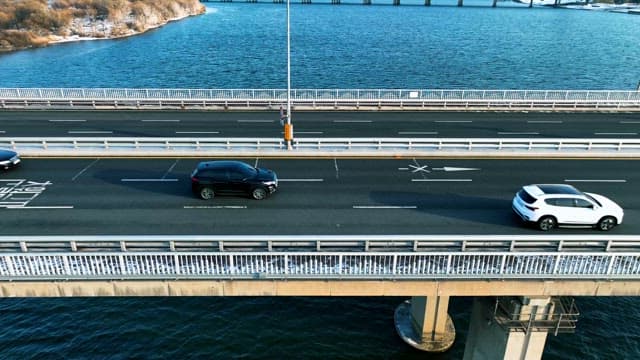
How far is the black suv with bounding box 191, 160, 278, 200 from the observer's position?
71.3 feet

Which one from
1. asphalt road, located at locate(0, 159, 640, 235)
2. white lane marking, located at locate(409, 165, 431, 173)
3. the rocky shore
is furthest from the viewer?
the rocky shore

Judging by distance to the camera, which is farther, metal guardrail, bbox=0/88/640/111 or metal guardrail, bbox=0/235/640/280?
metal guardrail, bbox=0/88/640/111

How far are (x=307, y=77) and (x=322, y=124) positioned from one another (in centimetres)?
3774

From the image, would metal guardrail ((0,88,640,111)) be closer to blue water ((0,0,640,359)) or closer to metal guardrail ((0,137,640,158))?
metal guardrail ((0,137,640,158))

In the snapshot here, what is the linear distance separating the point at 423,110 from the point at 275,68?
4390cm

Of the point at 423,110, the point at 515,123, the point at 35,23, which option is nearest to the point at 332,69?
the point at 423,110

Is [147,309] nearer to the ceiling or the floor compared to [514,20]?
nearer to the floor

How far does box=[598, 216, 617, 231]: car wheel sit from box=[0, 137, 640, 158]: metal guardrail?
385 inches

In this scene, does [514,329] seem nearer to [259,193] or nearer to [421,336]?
[421,336]

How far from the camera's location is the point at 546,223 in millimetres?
19109

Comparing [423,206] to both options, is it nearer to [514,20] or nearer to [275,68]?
[275,68]

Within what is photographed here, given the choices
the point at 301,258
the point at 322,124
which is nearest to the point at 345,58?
the point at 322,124

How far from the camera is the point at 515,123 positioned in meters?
36.3

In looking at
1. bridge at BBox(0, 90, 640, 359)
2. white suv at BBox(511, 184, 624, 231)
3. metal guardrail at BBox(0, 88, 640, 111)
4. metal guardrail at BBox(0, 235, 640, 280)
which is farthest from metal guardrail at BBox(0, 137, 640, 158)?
metal guardrail at BBox(0, 235, 640, 280)
